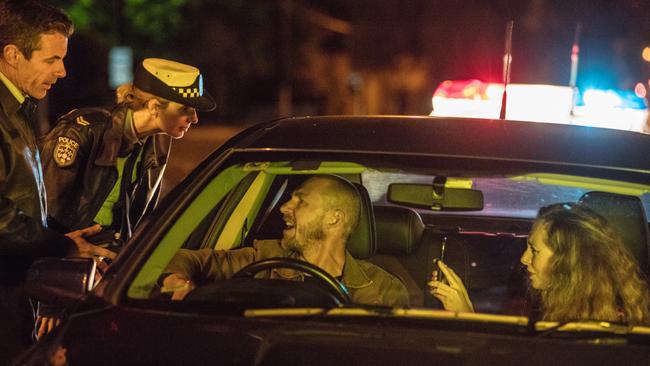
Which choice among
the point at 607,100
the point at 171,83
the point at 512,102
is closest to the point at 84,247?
the point at 171,83

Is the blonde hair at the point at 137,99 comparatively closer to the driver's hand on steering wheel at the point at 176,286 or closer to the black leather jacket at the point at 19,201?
the black leather jacket at the point at 19,201

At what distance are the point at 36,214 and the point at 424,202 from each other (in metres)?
1.41

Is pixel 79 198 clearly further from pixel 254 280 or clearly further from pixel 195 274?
pixel 254 280

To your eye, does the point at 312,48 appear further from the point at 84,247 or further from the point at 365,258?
the point at 365,258

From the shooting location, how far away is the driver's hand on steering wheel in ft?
12.0

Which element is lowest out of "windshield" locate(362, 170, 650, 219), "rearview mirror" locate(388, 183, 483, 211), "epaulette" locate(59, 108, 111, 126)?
"windshield" locate(362, 170, 650, 219)

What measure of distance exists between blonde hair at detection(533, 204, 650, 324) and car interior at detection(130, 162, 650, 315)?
12.8 inches

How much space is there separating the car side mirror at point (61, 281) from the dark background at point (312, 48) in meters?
21.9

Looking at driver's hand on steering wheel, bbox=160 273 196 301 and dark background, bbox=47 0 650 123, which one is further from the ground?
driver's hand on steering wheel, bbox=160 273 196 301

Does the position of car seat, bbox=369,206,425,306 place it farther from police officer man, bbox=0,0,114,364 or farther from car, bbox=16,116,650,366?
police officer man, bbox=0,0,114,364

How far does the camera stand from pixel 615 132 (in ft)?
13.4

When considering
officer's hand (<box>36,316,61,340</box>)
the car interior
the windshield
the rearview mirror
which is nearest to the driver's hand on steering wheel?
the car interior

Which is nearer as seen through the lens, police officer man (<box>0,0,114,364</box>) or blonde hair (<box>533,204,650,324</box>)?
blonde hair (<box>533,204,650,324</box>)

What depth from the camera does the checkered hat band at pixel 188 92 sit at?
523 cm
